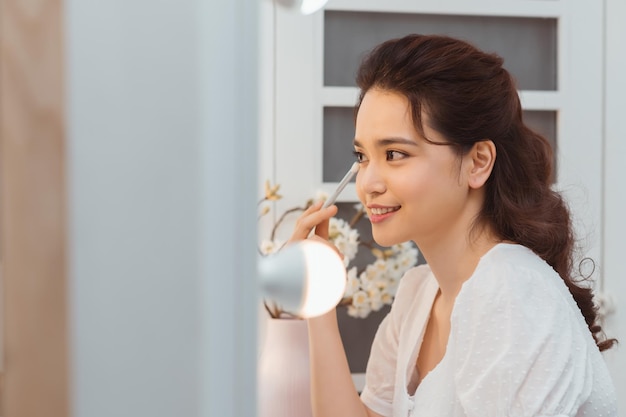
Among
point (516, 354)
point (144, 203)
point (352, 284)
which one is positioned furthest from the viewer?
point (352, 284)

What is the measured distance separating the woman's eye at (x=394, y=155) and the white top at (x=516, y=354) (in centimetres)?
21

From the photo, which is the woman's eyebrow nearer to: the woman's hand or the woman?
the woman

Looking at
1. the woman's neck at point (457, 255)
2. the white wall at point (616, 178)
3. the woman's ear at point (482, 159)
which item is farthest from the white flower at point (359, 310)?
the white wall at point (616, 178)

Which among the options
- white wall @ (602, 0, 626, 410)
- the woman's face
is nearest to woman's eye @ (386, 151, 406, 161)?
the woman's face

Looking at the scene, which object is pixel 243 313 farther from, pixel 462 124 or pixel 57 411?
pixel 462 124

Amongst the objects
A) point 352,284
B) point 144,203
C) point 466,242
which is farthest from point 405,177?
point 144,203

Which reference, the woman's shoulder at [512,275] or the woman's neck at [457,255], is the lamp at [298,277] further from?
the woman's neck at [457,255]

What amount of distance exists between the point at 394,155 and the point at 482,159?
0.15 meters

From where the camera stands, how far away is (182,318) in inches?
9.2

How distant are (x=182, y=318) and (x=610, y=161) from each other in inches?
71.6

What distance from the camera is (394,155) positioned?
49.0 inches

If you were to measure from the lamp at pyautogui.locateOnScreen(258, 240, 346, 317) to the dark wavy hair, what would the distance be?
3.01 ft

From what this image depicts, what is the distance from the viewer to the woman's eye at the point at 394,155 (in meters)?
1.24

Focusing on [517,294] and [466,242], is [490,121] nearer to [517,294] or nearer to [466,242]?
[466,242]
